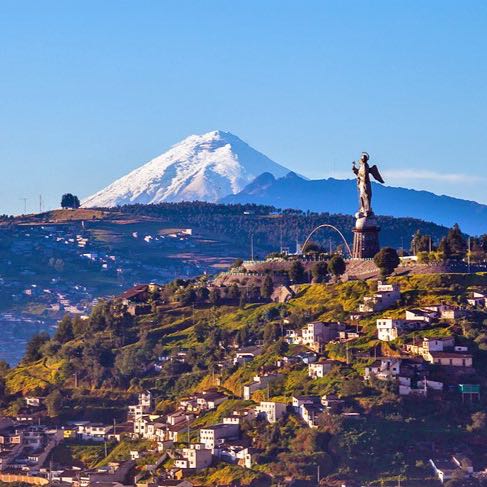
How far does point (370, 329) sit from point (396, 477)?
1996cm

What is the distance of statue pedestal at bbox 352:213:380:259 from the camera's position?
13850 cm

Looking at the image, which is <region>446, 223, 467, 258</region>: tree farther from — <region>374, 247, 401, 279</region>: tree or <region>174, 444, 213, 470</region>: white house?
<region>174, 444, 213, 470</region>: white house

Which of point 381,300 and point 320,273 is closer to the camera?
point 381,300

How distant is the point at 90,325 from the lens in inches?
5595

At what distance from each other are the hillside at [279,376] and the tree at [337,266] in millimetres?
2024

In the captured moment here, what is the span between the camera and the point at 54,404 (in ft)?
408

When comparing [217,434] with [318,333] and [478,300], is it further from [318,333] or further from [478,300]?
[478,300]

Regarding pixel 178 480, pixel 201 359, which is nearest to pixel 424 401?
pixel 178 480

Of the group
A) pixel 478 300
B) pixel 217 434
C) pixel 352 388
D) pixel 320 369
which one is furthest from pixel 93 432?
pixel 478 300

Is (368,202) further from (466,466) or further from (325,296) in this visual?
(466,466)

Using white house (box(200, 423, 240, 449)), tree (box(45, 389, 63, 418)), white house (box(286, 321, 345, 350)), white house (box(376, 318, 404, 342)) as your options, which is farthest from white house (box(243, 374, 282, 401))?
tree (box(45, 389, 63, 418))

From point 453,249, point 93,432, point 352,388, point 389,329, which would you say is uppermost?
point 453,249

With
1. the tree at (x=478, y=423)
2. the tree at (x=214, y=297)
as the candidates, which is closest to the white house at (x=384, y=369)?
the tree at (x=478, y=423)

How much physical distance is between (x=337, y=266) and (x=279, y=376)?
66.7ft
